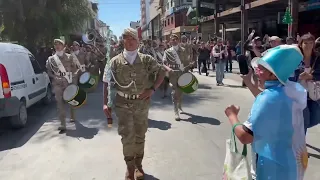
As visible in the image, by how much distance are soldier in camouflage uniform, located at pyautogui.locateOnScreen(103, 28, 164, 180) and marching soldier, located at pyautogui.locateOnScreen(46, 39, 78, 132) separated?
9.81 ft

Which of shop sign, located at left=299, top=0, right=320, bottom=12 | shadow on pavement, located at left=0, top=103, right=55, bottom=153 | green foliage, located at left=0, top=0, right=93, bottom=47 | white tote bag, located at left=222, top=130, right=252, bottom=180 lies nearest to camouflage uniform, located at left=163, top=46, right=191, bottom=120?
shadow on pavement, located at left=0, top=103, right=55, bottom=153

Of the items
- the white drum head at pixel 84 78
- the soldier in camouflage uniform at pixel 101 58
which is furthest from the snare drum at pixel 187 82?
the soldier in camouflage uniform at pixel 101 58

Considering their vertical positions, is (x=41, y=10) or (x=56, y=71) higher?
(x=41, y=10)

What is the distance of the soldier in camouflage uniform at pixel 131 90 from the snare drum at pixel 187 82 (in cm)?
306

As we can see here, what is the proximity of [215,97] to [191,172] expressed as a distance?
594 centimetres

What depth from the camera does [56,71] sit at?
6777mm

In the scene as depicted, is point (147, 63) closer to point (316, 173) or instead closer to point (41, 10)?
point (316, 173)

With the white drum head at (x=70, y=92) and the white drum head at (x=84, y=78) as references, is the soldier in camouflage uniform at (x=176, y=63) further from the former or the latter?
the white drum head at (x=70, y=92)

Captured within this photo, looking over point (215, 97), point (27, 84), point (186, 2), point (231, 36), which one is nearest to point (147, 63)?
point (27, 84)

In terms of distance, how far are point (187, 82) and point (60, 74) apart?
2545 millimetres

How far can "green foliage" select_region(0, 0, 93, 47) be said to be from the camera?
50.6 feet

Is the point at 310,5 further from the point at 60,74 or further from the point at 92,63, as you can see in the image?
the point at 60,74

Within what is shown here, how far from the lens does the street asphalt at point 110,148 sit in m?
4.46

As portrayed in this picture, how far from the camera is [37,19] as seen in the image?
15781mm
